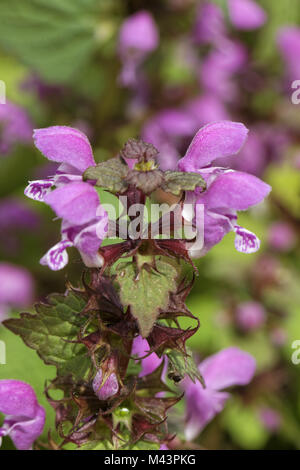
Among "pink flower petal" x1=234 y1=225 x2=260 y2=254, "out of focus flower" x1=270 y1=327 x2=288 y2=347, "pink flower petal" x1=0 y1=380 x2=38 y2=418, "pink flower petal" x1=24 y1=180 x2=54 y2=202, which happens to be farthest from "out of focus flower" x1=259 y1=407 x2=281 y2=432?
"pink flower petal" x1=24 y1=180 x2=54 y2=202

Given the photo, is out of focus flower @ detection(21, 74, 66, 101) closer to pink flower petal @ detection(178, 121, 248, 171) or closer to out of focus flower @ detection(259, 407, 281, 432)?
out of focus flower @ detection(259, 407, 281, 432)

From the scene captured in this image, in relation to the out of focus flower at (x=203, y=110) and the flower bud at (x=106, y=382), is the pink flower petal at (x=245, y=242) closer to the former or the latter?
the flower bud at (x=106, y=382)

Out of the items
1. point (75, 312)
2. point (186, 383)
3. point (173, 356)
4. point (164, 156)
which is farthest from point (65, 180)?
point (164, 156)

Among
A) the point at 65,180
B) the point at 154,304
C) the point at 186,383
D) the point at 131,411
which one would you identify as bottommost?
the point at 186,383

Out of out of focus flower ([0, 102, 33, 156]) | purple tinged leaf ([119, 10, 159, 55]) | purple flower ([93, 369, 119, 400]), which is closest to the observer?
purple flower ([93, 369, 119, 400])

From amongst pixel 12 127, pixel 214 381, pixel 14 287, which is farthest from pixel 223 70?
pixel 214 381

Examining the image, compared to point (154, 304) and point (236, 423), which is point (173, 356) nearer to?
point (154, 304)
